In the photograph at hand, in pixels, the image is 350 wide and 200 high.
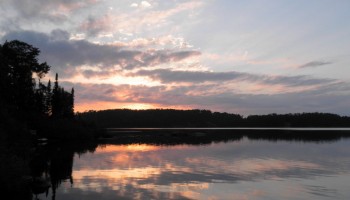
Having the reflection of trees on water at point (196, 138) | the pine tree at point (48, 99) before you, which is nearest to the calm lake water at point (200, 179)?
the reflection of trees on water at point (196, 138)

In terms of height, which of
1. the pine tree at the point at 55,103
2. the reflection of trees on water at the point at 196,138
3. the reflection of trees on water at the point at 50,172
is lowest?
the reflection of trees on water at the point at 50,172

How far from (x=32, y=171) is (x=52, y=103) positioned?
77.0 m

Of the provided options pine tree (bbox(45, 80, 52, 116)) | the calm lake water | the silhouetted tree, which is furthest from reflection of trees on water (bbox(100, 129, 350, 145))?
the calm lake water

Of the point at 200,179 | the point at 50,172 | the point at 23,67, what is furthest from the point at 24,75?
the point at 200,179

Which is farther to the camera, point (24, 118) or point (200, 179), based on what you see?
point (24, 118)

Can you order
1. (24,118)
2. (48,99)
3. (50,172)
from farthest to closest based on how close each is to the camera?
1. (48,99)
2. (24,118)
3. (50,172)

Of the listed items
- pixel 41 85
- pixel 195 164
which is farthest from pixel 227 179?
pixel 41 85

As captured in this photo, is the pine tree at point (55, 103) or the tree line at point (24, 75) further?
the pine tree at point (55, 103)

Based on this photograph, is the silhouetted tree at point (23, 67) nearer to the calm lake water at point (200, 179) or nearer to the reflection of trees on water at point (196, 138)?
the reflection of trees on water at point (196, 138)

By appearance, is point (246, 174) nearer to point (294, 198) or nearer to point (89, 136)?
point (294, 198)

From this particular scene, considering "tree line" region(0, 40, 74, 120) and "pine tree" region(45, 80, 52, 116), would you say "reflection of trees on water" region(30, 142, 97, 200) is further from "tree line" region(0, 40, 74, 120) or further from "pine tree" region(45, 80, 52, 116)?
"pine tree" region(45, 80, 52, 116)

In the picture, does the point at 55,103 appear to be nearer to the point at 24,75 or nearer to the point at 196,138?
the point at 24,75

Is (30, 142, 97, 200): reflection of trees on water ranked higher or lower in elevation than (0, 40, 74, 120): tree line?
lower

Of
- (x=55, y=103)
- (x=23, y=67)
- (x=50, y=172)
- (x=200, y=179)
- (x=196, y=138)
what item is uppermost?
(x=23, y=67)
